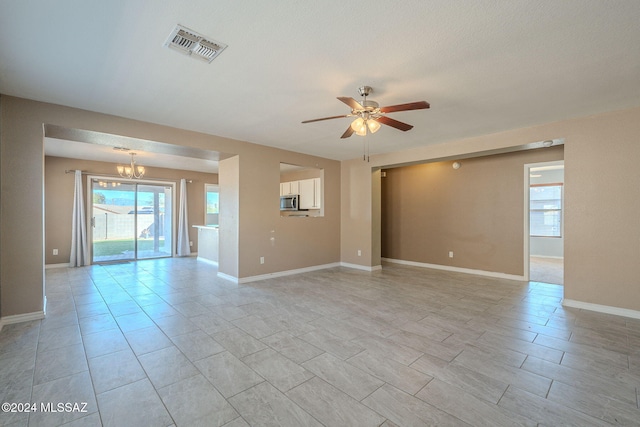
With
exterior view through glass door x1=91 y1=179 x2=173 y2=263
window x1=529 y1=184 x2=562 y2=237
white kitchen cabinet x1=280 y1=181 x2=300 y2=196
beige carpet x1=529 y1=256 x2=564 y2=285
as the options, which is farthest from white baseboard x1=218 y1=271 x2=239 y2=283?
window x1=529 y1=184 x2=562 y2=237

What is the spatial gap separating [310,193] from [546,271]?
566 centimetres

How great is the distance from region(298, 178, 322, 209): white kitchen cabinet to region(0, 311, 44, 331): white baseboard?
16.8 feet

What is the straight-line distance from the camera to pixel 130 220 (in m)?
7.36

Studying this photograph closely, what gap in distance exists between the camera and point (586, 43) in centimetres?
208

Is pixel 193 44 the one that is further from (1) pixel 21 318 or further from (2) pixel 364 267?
(2) pixel 364 267

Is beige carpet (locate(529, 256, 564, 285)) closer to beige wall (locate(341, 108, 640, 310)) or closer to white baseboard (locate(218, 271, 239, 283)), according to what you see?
beige wall (locate(341, 108, 640, 310))

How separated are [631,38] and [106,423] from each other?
443cm

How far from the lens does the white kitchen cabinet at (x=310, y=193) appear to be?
→ 7074 millimetres

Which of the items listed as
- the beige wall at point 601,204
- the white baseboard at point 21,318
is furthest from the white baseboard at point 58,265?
the beige wall at point 601,204

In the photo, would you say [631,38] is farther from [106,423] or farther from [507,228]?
[106,423]

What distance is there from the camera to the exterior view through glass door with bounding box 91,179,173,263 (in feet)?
22.8

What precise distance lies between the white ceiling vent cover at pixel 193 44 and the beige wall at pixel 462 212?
543 cm

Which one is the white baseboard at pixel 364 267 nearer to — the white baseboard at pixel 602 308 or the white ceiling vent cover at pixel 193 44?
the white baseboard at pixel 602 308

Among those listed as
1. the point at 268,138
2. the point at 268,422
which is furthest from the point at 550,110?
the point at 268,422
